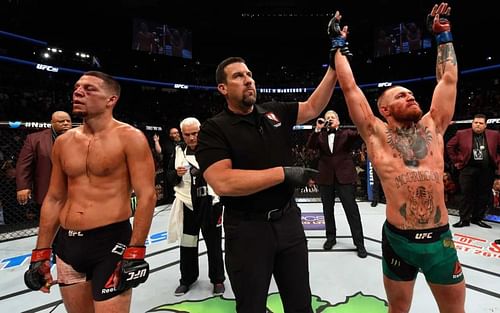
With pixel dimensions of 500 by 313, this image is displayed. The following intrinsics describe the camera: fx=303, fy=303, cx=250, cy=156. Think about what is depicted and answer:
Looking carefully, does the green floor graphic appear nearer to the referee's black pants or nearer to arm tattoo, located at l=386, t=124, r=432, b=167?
the referee's black pants

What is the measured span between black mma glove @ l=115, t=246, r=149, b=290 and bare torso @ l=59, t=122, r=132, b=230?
224 millimetres

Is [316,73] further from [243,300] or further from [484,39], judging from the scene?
[243,300]

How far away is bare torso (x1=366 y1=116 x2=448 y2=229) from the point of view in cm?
159

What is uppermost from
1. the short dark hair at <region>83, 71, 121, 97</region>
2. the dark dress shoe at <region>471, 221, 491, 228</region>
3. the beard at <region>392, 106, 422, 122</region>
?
the short dark hair at <region>83, 71, 121, 97</region>

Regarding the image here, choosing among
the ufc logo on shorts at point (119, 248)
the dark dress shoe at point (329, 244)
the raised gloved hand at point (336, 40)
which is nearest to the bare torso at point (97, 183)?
the ufc logo on shorts at point (119, 248)

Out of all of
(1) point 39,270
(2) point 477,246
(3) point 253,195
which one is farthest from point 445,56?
(2) point 477,246

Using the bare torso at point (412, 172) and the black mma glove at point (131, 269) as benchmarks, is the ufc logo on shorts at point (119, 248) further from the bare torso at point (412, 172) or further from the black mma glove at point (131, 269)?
the bare torso at point (412, 172)

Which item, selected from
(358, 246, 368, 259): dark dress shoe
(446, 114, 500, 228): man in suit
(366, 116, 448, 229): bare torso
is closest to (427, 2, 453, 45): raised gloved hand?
(366, 116, 448, 229): bare torso

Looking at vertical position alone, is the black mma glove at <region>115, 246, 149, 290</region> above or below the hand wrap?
below

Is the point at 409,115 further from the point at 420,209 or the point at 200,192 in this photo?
the point at 200,192

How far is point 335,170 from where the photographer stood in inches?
144

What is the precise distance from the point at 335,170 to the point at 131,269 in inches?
110

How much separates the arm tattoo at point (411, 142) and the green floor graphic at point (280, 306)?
1286mm

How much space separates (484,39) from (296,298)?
16925mm
